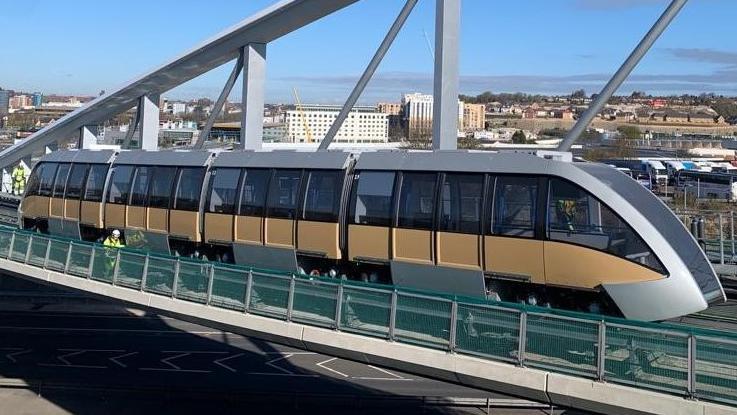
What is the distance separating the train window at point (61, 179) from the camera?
2180 cm

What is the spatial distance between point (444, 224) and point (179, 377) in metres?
12.6

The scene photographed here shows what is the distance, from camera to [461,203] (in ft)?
39.5

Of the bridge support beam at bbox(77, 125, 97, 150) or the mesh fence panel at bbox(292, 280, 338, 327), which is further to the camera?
the bridge support beam at bbox(77, 125, 97, 150)

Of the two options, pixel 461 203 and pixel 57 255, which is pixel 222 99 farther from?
pixel 461 203

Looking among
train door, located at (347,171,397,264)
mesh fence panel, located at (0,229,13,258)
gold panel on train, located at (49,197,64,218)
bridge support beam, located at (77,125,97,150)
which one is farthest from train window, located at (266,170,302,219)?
bridge support beam, located at (77,125,97,150)

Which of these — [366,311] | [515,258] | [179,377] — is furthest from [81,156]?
[515,258]

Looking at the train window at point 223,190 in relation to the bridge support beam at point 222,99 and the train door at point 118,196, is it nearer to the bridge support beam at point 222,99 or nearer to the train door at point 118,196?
the train door at point 118,196

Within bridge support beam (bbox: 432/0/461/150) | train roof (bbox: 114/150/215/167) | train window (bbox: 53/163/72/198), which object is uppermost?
bridge support beam (bbox: 432/0/461/150)

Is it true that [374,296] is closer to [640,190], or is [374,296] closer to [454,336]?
[454,336]

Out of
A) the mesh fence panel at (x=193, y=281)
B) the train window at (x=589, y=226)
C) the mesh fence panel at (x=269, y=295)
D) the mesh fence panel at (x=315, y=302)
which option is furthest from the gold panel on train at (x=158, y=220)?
the train window at (x=589, y=226)

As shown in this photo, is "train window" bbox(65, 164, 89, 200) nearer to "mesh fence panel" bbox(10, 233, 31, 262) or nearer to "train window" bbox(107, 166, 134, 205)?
"train window" bbox(107, 166, 134, 205)

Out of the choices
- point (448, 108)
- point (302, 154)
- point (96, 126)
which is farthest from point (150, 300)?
point (96, 126)

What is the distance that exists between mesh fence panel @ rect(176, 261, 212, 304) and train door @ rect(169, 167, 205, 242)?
3.18 meters

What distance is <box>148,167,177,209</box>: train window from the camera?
1752cm
